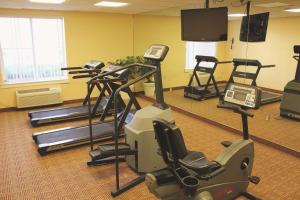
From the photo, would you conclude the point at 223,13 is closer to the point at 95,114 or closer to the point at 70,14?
the point at 95,114

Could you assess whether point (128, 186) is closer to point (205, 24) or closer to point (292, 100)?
point (205, 24)

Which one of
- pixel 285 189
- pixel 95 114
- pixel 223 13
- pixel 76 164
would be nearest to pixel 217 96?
pixel 223 13

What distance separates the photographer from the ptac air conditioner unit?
5594 millimetres

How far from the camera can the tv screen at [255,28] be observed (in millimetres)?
3971

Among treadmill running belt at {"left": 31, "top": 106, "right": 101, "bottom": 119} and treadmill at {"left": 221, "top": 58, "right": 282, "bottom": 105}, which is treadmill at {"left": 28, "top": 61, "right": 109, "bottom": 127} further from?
treadmill at {"left": 221, "top": 58, "right": 282, "bottom": 105}

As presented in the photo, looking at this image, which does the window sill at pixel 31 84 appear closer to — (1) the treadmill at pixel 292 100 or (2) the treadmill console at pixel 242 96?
(2) the treadmill console at pixel 242 96

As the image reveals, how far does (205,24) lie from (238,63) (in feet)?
2.94

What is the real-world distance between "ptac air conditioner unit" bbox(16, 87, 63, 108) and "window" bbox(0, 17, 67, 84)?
0.95 feet

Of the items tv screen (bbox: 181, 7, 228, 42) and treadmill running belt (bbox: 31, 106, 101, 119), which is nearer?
tv screen (bbox: 181, 7, 228, 42)

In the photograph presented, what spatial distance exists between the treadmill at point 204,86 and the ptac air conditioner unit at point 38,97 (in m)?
3.02

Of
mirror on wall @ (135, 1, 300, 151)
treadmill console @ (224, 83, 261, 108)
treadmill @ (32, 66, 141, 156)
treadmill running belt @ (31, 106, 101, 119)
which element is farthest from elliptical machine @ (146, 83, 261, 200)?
treadmill running belt @ (31, 106, 101, 119)

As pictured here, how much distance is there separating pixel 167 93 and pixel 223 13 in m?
2.53

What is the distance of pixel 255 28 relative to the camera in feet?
13.4

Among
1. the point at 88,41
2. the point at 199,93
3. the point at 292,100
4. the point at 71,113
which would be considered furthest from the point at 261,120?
the point at 88,41
